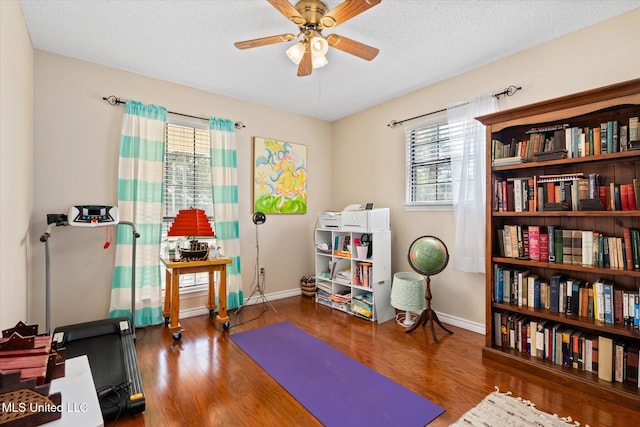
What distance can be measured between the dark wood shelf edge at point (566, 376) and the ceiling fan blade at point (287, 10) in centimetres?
287

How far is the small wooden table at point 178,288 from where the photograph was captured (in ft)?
9.20

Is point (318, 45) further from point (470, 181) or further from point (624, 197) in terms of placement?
→ point (624, 197)

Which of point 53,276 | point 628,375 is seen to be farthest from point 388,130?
point 53,276

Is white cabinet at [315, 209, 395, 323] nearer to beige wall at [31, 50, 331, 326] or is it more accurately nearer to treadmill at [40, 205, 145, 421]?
beige wall at [31, 50, 331, 326]

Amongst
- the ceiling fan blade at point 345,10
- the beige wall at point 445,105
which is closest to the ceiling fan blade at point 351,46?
the ceiling fan blade at point 345,10

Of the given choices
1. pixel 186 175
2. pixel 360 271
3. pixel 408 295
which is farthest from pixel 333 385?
pixel 186 175

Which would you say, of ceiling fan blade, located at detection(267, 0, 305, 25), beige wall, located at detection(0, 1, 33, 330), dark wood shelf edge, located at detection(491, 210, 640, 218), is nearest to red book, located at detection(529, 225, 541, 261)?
dark wood shelf edge, located at detection(491, 210, 640, 218)

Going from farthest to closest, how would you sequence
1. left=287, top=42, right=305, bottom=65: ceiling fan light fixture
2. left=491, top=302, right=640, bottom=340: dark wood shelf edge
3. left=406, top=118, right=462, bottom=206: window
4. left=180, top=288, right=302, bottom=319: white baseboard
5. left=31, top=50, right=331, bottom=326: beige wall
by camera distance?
left=180, top=288, right=302, bottom=319: white baseboard
left=406, top=118, right=462, bottom=206: window
left=31, top=50, right=331, bottom=326: beige wall
left=287, top=42, right=305, bottom=65: ceiling fan light fixture
left=491, top=302, right=640, bottom=340: dark wood shelf edge

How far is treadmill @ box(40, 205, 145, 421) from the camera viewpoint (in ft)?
5.78

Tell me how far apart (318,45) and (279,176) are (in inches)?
86.6

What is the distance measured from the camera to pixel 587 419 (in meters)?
1.72

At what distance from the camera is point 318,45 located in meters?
2.11

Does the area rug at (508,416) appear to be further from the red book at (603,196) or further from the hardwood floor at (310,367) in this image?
the red book at (603,196)

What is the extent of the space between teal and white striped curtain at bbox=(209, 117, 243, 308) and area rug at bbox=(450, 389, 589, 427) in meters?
2.66
